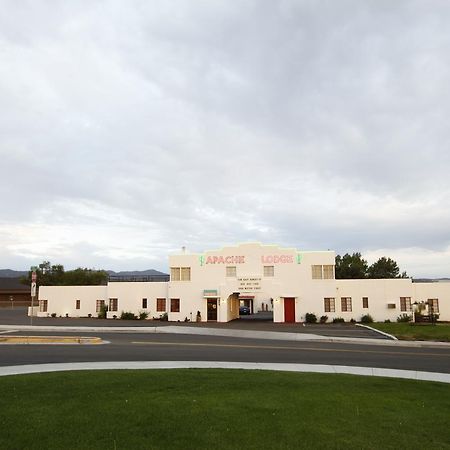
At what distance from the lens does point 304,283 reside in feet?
145

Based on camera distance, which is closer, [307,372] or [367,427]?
[367,427]

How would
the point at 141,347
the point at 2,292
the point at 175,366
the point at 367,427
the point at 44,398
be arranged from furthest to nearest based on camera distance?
the point at 2,292
the point at 141,347
the point at 175,366
the point at 44,398
the point at 367,427

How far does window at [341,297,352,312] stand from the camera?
1738 inches

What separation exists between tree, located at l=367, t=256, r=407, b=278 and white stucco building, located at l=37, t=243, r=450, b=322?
137 ft

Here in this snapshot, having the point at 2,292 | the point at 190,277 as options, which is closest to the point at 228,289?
the point at 190,277

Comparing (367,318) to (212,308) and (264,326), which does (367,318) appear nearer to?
(264,326)

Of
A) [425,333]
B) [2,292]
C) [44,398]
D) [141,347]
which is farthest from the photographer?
[2,292]

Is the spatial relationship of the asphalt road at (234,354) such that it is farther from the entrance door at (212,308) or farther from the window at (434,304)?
the entrance door at (212,308)

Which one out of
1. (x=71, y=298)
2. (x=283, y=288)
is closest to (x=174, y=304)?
(x=283, y=288)

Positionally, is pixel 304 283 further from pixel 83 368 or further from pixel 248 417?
pixel 248 417

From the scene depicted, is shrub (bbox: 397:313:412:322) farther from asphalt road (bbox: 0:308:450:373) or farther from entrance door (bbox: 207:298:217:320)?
asphalt road (bbox: 0:308:450:373)

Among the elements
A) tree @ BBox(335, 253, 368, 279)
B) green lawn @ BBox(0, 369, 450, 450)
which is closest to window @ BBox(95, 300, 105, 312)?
green lawn @ BBox(0, 369, 450, 450)

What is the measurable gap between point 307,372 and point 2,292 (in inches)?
2951

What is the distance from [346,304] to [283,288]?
6.07 meters
